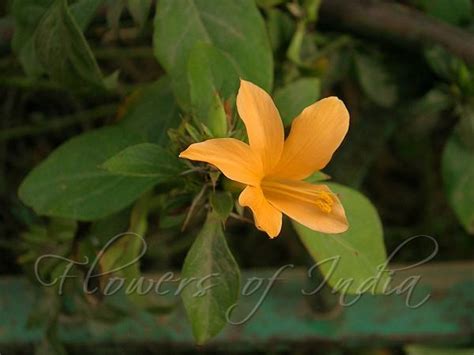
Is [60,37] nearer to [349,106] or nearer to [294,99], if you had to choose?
[294,99]

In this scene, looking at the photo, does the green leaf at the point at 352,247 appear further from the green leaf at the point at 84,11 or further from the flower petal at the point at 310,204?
the green leaf at the point at 84,11

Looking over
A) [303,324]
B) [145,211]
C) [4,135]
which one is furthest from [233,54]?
[4,135]

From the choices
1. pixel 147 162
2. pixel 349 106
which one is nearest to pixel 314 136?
pixel 147 162

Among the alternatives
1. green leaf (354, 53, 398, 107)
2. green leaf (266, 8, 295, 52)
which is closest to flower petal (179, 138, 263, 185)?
green leaf (266, 8, 295, 52)

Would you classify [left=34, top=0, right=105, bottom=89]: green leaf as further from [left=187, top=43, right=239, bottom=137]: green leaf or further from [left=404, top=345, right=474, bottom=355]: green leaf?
[left=404, top=345, right=474, bottom=355]: green leaf

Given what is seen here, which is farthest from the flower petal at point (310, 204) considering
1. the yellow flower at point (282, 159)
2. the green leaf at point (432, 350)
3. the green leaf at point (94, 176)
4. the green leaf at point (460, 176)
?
the green leaf at point (432, 350)
